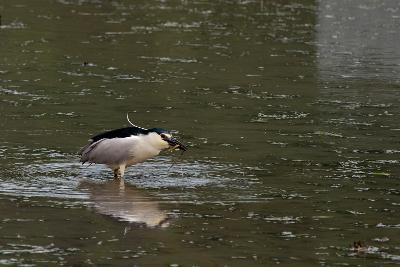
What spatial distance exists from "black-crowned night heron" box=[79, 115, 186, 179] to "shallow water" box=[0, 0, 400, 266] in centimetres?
31

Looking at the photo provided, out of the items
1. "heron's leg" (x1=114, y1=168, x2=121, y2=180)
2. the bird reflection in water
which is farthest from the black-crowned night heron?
the bird reflection in water

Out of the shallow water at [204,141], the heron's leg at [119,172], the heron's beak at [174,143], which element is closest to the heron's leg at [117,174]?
the heron's leg at [119,172]

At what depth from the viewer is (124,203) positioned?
13.5 m

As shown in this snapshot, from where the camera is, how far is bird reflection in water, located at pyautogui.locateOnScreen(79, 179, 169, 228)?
496 inches

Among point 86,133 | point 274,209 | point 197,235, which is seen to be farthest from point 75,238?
point 86,133

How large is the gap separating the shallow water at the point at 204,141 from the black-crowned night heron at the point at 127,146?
0.31 metres

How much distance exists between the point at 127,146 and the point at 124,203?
4.93 ft

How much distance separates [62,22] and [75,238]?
22.0 meters

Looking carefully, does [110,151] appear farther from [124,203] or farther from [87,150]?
[124,203]

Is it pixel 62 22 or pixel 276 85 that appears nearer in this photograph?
pixel 276 85

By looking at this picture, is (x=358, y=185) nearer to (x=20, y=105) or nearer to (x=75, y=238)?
(x=75, y=238)

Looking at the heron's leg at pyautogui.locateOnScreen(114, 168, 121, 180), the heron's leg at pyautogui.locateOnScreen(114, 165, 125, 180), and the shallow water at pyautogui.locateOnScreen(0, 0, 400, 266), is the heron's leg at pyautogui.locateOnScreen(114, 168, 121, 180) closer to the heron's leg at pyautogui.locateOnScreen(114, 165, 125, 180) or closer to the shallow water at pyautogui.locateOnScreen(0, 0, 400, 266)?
the heron's leg at pyautogui.locateOnScreen(114, 165, 125, 180)

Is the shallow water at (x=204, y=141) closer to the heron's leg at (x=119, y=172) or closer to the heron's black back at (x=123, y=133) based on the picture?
the heron's leg at (x=119, y=172)

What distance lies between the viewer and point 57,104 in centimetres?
2022
